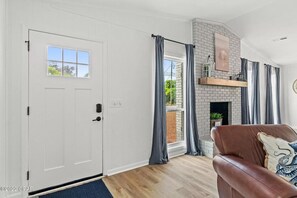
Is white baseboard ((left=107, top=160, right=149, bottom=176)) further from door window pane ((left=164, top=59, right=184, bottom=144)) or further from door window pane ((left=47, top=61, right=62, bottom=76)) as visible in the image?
door window pane ((left=47, top=61, right=62, bottom=76))

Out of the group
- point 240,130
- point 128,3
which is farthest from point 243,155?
point 128,3

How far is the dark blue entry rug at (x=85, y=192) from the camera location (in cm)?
211

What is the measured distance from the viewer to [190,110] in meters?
3.58

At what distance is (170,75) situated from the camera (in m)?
3.59

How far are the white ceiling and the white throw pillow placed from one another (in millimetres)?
2524

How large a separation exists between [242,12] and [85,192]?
4188 millimetres

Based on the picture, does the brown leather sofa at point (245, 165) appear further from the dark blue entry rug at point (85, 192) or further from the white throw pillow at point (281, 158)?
the dark blue entry rug at point (85, 192)

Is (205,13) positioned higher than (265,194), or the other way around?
(205,13)

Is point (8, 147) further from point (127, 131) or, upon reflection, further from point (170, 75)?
point (170, 75)

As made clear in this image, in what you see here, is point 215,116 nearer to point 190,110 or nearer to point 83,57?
point 190,110

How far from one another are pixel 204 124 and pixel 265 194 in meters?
2.90

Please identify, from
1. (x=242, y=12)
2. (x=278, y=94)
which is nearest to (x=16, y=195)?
(x=242, y=12)

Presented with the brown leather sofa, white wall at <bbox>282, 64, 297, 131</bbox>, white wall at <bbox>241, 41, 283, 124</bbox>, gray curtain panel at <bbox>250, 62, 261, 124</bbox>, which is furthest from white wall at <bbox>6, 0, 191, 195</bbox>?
white wall at <bbox>282, 64, 297, 131</bbox>

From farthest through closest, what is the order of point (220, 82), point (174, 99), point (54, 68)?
1. point (220, 82)
2. point (174, 99)
3. point (54, 68)
